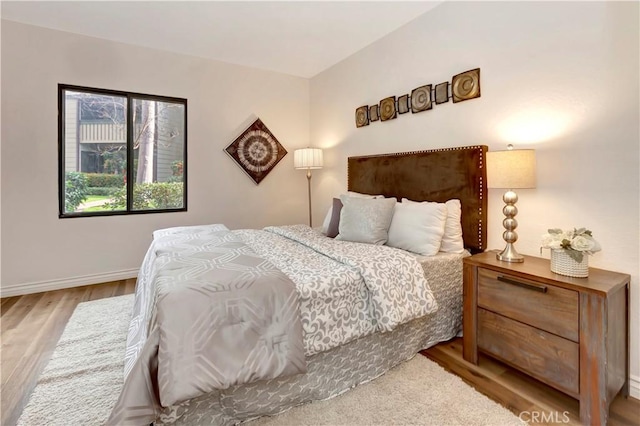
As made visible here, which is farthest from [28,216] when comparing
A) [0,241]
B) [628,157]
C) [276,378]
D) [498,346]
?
[628,157]

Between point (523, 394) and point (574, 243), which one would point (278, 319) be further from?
point (574, 243)

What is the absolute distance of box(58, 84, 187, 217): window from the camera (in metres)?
3.36

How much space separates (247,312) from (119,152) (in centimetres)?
313

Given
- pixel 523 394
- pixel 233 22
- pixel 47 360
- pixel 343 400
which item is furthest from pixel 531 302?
pixel 233 22

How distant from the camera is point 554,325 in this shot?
1.59 meters

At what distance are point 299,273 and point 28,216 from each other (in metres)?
3.18

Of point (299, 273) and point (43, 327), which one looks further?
point (43, 327)

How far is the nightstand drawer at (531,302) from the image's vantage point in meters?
1.53

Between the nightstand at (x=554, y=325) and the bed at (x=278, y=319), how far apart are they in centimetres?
32

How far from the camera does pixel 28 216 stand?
3.17 meters

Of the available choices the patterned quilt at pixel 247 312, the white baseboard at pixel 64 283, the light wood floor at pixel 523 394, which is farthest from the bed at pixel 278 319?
the white baseboard at pixel 64 283

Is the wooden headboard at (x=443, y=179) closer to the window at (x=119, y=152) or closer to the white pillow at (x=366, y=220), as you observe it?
the white pillow at (x=366, y=220)

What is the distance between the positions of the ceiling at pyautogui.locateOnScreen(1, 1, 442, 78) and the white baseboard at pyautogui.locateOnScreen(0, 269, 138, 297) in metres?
2.57

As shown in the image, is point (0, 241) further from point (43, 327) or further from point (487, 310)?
point (487, 310)
